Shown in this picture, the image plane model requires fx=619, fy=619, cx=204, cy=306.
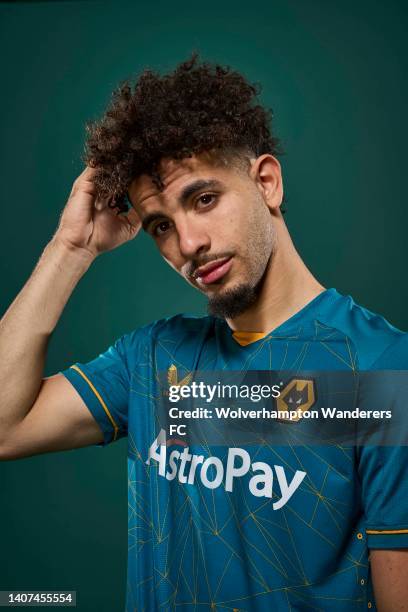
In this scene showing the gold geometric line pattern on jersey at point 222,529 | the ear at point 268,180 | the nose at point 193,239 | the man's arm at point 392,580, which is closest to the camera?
the man's arm at point 392,580

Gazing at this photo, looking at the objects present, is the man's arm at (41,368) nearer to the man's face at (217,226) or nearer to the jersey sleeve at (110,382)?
the jersey sleeve at (110,382)

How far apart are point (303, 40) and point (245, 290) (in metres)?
1.24

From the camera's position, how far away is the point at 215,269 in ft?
4.58

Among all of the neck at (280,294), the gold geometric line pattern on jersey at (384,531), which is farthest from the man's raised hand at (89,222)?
the gold geometric line pattern on jersey at (384,531)

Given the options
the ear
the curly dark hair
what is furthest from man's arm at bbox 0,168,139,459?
the ear

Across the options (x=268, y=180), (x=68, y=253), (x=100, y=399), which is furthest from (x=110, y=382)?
(x=268, y=180)

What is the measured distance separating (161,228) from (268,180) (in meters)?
0.29

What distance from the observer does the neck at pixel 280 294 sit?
4.67 feet

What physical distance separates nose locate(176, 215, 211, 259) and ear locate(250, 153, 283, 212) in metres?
0.21

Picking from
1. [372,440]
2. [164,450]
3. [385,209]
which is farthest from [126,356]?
[385,209]

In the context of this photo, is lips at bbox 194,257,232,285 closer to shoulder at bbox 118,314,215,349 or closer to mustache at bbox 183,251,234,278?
mustache at bbox 183,251,234,278

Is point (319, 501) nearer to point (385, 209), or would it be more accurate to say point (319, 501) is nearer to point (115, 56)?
point (385, 209)

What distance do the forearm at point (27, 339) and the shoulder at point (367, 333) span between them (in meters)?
0.65

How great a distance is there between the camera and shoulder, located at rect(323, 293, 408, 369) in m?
1.22
